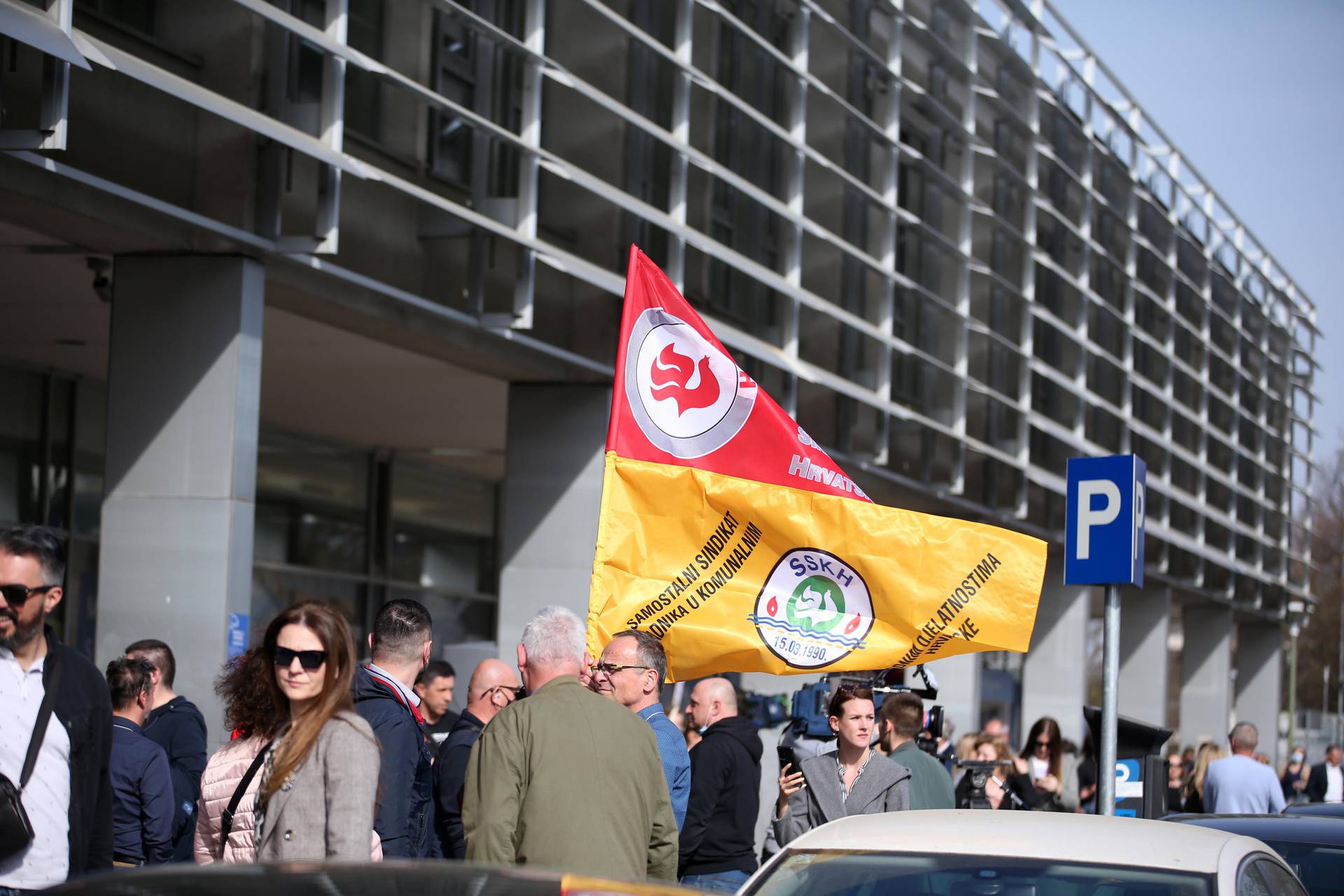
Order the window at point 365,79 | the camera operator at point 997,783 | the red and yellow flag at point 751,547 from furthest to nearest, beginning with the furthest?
the window at point 365,79 → the camera operator at point 997,783 → the red and yellow flag at point 751,547

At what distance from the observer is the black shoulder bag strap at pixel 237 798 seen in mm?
4613

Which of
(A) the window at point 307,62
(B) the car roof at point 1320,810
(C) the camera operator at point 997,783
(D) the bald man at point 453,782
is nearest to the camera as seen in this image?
(D) the bald man at point 453,782

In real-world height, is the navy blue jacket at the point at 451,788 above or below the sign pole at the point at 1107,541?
below

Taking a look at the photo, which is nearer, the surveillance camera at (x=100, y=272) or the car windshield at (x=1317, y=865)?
the car windshield at (x=1317, y=865)

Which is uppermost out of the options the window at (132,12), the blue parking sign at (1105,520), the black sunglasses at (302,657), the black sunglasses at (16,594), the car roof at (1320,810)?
the window at (132,12)

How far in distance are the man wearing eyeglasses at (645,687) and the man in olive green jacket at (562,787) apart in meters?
0.88

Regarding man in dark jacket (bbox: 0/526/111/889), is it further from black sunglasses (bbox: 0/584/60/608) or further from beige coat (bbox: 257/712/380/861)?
beige coat (bbox: 257/712/380/861)

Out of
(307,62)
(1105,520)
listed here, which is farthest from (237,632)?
(1105,520)

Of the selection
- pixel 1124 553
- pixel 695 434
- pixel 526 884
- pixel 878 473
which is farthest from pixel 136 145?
pixel 878 473

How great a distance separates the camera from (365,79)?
14984 mm

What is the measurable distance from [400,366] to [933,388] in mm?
9147

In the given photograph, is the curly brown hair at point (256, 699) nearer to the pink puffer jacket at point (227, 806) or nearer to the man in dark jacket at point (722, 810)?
the pink puffer jacket at point (227, 806)

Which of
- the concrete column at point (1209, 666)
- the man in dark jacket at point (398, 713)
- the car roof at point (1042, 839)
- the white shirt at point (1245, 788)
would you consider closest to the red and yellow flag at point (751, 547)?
the man in dark jacket at point (398, 713)

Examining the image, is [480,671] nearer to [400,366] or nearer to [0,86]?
[0,86]
